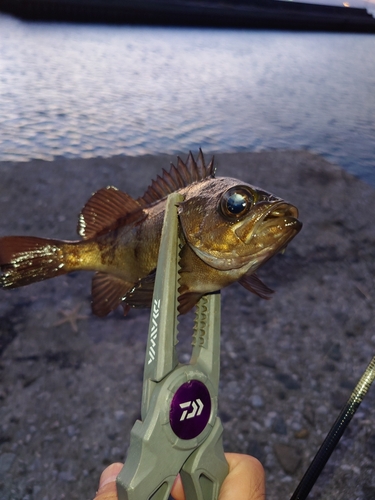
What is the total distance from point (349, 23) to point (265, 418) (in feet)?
61.3

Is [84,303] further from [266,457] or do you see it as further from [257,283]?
[257,283]

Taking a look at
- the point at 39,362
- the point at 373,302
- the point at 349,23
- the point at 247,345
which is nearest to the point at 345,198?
the point at 373,302

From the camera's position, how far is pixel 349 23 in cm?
1798

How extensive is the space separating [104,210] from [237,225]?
1.66 ft

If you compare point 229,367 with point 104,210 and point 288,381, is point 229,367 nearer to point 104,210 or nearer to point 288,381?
point 288,381

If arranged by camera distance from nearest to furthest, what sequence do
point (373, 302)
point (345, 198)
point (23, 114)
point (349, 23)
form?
point (373, 302)
point (345, 198)
point (23, 114)
point (349, 23)

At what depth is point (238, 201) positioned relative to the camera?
4.04 feet

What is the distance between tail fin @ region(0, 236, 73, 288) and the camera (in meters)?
1.47

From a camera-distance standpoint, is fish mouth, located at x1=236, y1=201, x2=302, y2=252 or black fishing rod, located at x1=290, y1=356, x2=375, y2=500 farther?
black fishing rod, located at x1=290, y1=356, x2=375, y2=500

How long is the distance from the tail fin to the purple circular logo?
55cm

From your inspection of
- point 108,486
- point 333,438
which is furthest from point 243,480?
point 108,486

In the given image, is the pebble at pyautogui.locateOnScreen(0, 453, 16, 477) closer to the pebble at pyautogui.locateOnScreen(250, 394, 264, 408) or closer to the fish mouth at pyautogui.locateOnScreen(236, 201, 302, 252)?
the pebble at pyautogui.locateOnScreen(250, 394, 264, 408)

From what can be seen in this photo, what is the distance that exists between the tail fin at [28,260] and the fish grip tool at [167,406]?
0.43 meters

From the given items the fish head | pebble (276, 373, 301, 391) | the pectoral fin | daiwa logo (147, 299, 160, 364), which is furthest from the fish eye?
pebble (276, 373, 301, 391)
